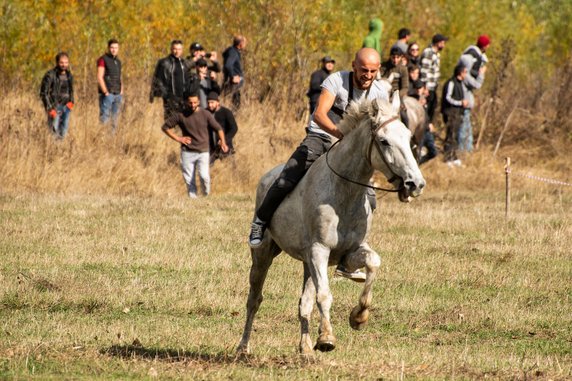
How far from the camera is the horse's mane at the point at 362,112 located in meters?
8.92

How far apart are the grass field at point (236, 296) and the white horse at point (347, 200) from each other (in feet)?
1.78

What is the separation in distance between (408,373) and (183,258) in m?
6.33

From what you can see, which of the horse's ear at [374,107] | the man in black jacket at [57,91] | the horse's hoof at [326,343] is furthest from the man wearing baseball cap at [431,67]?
the horse's hoof at [326,343]

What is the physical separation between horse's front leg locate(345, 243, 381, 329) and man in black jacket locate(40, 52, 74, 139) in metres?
14.5

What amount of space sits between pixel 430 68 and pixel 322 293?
1735 centimetres

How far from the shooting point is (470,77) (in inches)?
1027

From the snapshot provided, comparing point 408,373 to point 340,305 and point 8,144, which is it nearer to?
point 340,305

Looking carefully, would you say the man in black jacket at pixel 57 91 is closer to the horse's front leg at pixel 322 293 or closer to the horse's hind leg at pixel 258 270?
the horse's hind leg at pixel 258 270

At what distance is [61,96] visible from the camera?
2258cm

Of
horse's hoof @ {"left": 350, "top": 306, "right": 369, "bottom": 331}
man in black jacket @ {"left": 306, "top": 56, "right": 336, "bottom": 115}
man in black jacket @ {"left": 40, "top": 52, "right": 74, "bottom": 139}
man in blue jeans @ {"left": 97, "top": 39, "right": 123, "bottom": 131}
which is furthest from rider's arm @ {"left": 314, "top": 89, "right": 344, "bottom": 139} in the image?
man in black jacket @ {"left": 306, "top": 56, "right": 336, "bottom": 115}

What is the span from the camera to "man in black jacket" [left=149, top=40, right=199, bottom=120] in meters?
23.2

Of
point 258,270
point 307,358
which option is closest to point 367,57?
point 258,270

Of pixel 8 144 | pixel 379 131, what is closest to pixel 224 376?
pixel 379 131

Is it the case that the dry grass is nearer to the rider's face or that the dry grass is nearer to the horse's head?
the horse's head
